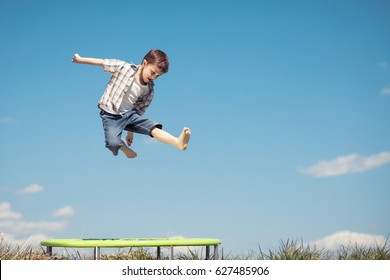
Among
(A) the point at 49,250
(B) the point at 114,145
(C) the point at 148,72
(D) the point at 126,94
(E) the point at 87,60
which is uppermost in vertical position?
(E) the point at 87,60

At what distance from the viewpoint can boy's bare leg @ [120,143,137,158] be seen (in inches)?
202

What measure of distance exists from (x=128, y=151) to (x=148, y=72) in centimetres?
86

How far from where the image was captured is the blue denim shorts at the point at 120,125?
4.78 metres

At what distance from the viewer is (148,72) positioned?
4.77 m

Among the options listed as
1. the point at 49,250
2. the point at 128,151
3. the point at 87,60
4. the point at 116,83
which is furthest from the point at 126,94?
the point at 49,250

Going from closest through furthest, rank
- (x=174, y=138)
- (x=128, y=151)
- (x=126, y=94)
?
(x=174, y=138), (x=126, y=94), (x=128, y=151)

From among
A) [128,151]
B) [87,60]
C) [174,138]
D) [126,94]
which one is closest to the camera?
[174,138]

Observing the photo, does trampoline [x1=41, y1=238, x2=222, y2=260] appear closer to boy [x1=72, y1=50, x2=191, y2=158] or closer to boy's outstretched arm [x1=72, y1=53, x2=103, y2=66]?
boy [x1=72, y1=50, x2=191, y2=158]

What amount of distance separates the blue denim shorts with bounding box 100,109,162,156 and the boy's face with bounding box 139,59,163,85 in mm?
338

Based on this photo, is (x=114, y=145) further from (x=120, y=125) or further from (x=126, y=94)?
(x=126, y=94)

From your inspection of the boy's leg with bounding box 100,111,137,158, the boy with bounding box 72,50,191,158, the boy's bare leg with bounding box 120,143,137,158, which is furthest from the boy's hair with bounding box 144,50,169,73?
the boy's bare leg with bounding box 120,143,137,158
